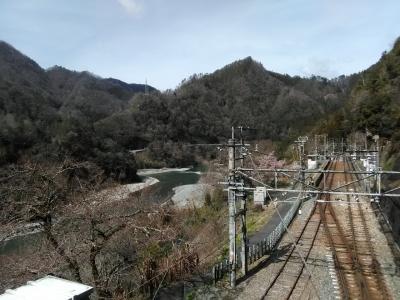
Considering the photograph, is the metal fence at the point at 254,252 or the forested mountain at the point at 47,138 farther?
the forested mountain at the point at 47,138

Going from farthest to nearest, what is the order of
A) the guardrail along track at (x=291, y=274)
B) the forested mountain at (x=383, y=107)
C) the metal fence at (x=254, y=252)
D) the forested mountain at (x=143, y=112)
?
the forested mountain at (x=143, y=112)
the forested mountain at (x=383, y=107)
the metal fence at (x=254, y=252)
the guardrail along track at (x=291, y=274)

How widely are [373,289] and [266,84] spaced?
546 feet

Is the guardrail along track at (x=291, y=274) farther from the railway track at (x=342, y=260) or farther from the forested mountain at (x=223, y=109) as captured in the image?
the forested mountain at (x=223, y=109)

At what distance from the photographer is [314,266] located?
14141 mm

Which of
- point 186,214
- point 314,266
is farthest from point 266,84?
point 314,266

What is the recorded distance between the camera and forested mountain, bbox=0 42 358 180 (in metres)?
60.4

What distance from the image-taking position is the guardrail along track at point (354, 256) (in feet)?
39.5

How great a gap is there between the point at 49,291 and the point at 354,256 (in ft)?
43.5

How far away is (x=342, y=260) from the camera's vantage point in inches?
586

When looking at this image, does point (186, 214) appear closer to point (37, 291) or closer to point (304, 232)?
point (304, 232)

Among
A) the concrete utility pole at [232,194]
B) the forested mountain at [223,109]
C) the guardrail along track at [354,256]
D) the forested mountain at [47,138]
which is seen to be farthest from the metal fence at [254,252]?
the forested mountain at [223,109]

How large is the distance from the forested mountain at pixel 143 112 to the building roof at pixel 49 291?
5042cm

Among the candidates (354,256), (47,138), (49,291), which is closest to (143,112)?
(47,138)

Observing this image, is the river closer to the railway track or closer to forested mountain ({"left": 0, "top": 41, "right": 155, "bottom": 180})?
the railway track
